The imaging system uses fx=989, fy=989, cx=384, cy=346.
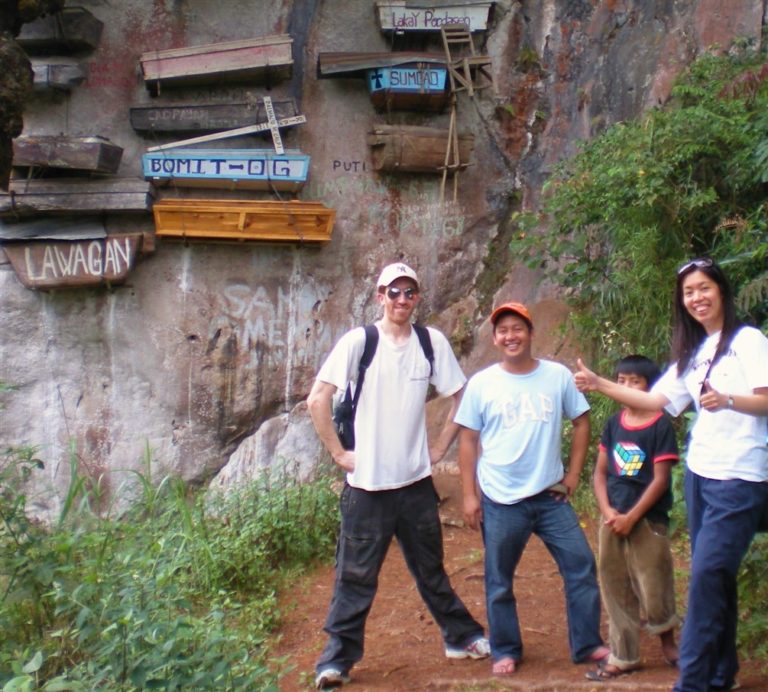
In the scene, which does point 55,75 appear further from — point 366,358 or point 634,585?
point 634,585

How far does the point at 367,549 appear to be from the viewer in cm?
440

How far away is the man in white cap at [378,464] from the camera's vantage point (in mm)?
4379

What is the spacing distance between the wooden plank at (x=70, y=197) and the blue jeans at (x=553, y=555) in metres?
4.79

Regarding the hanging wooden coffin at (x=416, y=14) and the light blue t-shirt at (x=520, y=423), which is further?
the hanging wooden coffin at (x=416, y=14)

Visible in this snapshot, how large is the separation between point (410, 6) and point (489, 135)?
128 cm

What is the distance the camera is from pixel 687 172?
654 centimetres

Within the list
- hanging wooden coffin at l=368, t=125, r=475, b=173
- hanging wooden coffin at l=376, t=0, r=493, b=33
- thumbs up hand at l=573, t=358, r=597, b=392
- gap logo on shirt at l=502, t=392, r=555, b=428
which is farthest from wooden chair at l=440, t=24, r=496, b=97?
thumbs up hand at l=573, t=358, r=597, b=392

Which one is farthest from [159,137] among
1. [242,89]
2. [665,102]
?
[665,102]

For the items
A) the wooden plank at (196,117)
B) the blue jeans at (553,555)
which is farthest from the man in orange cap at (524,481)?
the wooden plank at (196,117)

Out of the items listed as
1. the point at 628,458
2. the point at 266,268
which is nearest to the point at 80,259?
the point at 266,268

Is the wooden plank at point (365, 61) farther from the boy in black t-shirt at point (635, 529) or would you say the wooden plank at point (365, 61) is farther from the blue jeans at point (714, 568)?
the blue jeans at point (714, 568)

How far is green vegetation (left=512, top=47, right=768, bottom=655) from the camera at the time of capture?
20.5 feet

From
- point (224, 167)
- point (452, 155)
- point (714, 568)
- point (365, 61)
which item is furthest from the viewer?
point (452, 155)

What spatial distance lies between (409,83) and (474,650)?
5.09m
